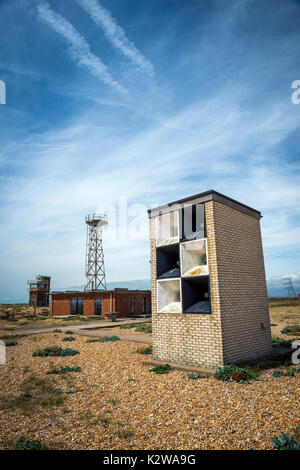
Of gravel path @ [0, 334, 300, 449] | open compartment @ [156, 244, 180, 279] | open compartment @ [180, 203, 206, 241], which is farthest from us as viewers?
open compartment @ [156, 244, 180, 279]

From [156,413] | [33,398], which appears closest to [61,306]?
[33,398]

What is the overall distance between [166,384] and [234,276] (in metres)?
4.20

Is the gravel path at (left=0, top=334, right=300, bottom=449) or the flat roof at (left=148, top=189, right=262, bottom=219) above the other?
the flat roof at (left=148, top=189, right=262, bottom=219)

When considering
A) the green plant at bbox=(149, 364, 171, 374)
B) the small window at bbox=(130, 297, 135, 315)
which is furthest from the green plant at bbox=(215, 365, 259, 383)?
the small window at bbox=(130, 297, 135, 315)

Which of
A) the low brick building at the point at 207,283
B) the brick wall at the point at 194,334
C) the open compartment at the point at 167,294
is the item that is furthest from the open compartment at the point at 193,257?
the open compartment at the point at 167,294

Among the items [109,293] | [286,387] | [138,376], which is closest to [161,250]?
[138,376]

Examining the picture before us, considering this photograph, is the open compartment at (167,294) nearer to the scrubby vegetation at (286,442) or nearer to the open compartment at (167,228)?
the open compartment at (167,228)

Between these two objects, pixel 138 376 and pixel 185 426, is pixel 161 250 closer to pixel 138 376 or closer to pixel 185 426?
pixel 138 376

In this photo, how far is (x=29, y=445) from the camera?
15.6 ft

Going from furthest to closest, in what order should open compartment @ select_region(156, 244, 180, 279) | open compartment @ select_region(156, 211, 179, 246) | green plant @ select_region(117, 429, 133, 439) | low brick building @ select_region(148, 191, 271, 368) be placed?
open compartment @ select_region(156, 244, 180, 279) < open compartment @ select_region(156, 211, 179, 246) < low brick building @ select_region(148, 191, 271, 368) < green plant @ select_region(117, 429, 133, 439)

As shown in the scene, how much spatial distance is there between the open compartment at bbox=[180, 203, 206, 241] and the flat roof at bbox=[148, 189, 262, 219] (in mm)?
219

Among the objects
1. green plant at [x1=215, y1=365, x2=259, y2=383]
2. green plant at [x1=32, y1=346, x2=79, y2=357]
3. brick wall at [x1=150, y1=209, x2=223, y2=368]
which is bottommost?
green plant at [x1=32, y1=346, x2=79, y2=357]

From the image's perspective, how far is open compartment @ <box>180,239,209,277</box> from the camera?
9.50m

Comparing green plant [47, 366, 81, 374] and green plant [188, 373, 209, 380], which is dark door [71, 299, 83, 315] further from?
green plant [188, 373, 209, 380]
